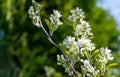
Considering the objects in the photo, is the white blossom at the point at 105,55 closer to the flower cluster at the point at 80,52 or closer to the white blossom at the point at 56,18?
the flower cluster at the point at 80,52

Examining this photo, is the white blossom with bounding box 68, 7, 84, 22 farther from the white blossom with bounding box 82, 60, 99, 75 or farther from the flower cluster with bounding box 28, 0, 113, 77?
the white blossom with bounding box 82, 60, 99, 75

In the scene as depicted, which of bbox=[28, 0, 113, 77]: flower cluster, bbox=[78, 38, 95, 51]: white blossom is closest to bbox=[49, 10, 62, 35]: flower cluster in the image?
bbox=[28, 0, 113, 77]: flower cluster

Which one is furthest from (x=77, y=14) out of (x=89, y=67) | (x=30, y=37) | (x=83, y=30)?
(x=30, y=37)

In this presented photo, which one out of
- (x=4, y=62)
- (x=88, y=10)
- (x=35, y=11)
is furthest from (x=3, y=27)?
(x=35, y=11)

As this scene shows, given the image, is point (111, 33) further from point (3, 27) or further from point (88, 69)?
point (88, 69)

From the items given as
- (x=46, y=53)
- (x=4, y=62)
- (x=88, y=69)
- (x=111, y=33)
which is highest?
(x=111, y=33)

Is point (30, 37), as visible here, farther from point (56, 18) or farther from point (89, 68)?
point (89, 68)

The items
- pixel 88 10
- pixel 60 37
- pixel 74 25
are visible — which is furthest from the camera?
pixel 88 10
